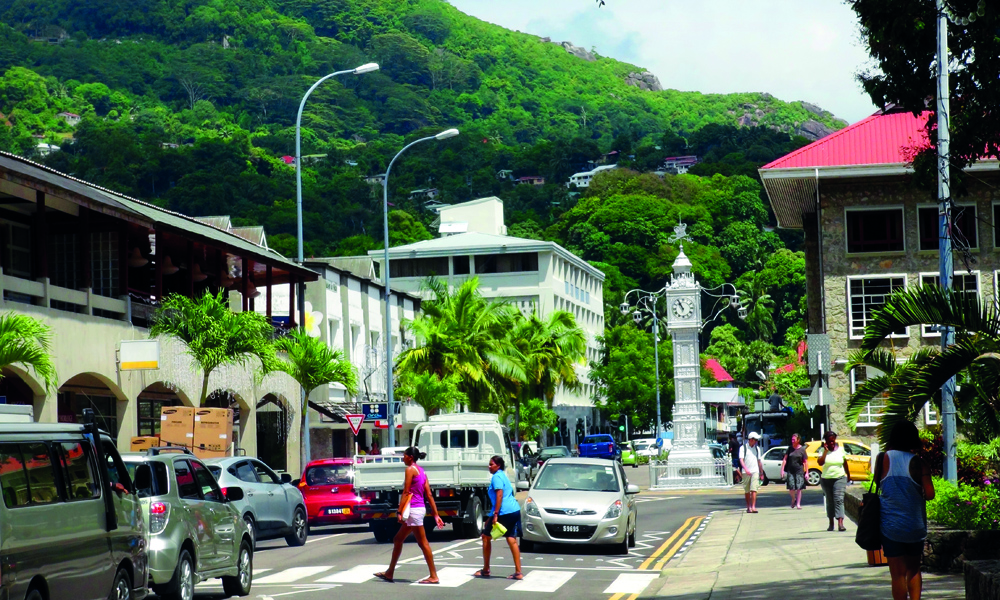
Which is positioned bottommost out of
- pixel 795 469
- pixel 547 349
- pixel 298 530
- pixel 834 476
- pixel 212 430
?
pixel 298 530

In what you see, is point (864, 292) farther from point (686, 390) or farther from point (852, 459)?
point (686, 390)

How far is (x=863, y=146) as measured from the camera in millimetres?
44844

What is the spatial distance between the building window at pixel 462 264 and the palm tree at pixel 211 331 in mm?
61310

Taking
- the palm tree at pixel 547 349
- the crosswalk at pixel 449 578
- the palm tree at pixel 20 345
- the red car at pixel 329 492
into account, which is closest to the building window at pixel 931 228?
the palm tree at pixel 547 349

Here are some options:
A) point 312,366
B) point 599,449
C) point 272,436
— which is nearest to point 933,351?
point 312,366

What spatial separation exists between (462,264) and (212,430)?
6502 centimetres

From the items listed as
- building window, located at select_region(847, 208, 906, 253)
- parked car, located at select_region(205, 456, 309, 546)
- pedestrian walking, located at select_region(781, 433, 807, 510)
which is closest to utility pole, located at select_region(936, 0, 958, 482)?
parked car, located at select_region(205, 456, 309, 546)

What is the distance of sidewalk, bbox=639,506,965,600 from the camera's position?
1420cm

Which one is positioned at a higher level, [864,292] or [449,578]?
[864,292]

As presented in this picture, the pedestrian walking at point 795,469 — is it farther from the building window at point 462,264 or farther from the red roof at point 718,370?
the red roof at point 718,370

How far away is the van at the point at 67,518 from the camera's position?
10.0 meters

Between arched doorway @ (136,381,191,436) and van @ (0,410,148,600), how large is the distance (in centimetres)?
2057

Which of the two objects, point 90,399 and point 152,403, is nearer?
point 90,399

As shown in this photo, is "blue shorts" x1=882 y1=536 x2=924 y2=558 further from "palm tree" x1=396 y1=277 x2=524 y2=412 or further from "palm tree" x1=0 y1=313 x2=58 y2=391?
"palm tree" x1=396 y1=277 x2=524 y2=412
